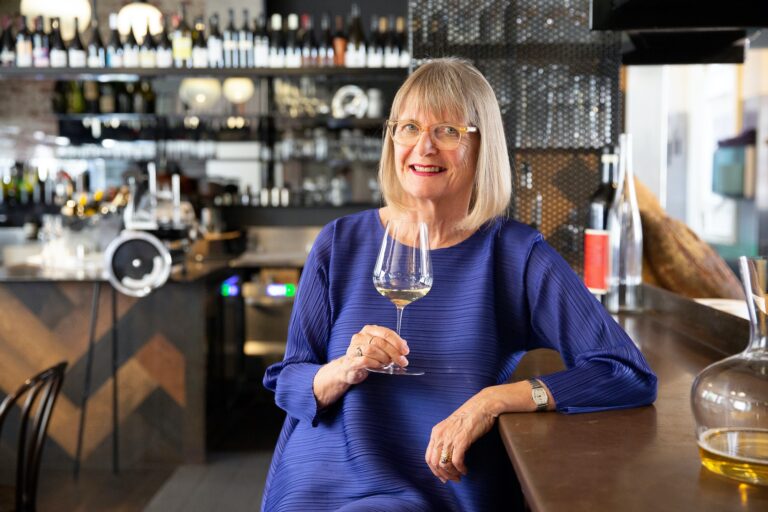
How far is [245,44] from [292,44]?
0.41 metres

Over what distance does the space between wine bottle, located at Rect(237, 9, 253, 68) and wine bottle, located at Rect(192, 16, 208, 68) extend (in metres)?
0.26

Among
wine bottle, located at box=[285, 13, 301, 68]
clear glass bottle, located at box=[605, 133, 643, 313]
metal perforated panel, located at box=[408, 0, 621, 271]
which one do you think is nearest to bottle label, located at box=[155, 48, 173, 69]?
wine bottle, located at box=[285, 13, 301, 68]

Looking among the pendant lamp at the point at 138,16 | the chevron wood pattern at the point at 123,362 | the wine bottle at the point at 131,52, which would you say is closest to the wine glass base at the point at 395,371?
the chevron wood pattern at the point at 123,362

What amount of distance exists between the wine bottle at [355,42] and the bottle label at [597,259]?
412 centimetres

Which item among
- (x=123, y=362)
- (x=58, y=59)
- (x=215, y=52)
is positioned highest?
(x=215, y=52)

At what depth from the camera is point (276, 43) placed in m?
6.93

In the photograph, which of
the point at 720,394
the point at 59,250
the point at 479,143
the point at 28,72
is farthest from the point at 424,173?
the point at 28,72

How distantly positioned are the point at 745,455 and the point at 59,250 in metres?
4.62

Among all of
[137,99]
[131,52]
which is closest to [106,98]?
[137,99]

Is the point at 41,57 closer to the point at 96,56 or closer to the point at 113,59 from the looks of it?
the point at 96,56

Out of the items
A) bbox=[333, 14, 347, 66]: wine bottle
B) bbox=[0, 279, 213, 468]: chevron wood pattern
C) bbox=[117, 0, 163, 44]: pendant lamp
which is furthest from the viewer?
bbox=[333, 14, 347, 66]: wine bottle

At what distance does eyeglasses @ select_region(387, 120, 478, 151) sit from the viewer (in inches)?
70.4

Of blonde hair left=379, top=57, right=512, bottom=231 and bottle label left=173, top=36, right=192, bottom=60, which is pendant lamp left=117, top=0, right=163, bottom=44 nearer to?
bottle label left=173, top=36, right=192, bottom=60

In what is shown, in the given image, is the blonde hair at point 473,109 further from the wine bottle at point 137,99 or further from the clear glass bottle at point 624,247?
the wine bottle at point 137,99
